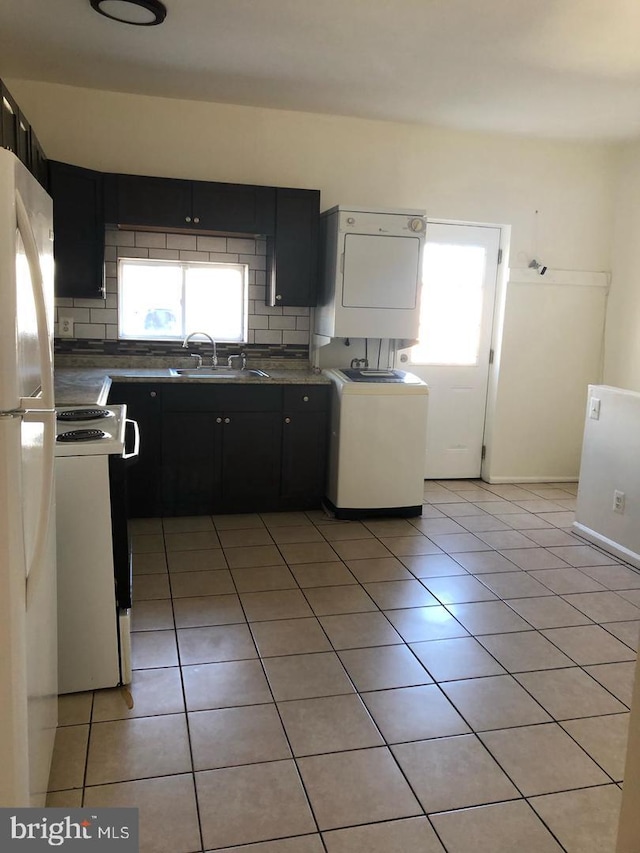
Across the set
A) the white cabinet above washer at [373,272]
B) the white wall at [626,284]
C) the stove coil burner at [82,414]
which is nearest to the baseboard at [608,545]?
the white wall at [626,284]

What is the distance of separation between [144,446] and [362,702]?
225 centimetres

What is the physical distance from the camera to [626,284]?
16.9 ft

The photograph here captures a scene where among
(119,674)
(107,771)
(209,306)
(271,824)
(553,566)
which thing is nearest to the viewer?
(271,824)

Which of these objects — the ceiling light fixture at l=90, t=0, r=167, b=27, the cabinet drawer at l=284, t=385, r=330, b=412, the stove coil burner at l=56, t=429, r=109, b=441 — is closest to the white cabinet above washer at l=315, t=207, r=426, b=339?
the cabinet drawer at l=284, t=385, r=330, b=412

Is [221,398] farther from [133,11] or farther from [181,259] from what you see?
[133,11]

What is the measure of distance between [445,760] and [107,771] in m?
1.01

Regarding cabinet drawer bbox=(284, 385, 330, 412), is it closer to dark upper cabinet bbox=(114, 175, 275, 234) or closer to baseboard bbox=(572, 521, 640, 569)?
dark upper cabinet bbox=(114, 175, 275, 234)

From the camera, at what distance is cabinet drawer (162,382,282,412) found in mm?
4109

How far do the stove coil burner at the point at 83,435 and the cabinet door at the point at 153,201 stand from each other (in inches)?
82.0

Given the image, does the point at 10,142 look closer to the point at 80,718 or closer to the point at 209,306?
the point at 209,306

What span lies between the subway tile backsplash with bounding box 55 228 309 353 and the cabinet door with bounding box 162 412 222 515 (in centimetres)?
71

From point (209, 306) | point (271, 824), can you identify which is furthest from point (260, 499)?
point (271, 824)

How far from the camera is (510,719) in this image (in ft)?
7.59

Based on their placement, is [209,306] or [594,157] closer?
[209,306]
